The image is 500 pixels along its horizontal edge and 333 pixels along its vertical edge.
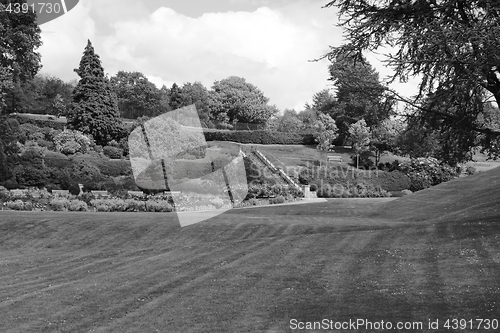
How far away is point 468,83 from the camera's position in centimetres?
1018

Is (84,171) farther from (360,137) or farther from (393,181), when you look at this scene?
(360,137)

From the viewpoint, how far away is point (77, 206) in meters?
22.5

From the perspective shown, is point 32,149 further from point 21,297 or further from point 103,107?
point 21,297

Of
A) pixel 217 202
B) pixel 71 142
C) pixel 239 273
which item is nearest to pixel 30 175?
pixel 71 142

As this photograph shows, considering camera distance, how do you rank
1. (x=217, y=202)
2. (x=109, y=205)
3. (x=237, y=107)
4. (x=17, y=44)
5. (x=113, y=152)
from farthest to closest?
1. (x=237, y=107)
2. (x=113, y=152)
3. (x=17, y=44)
4. (x=217, y=202)
5. (x=109, y=205)

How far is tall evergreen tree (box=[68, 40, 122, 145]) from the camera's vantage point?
46281 mm

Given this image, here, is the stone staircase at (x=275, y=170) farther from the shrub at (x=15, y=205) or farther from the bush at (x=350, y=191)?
the shrub at (x=15, y=205)


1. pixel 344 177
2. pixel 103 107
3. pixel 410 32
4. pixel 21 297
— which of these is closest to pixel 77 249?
pixel 21 297

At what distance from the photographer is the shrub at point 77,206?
22469mm

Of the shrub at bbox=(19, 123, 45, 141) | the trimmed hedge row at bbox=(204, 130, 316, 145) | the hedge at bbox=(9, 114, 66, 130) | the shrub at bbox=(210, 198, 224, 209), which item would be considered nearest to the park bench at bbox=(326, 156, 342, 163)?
the trimmed hedge row at bbox=(204, 130, 316, 145)

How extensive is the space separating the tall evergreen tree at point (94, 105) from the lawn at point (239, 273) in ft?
95.1

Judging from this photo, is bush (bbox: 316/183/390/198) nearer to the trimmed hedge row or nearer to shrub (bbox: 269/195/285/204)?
shrub (bbox: 269/195/285/204)

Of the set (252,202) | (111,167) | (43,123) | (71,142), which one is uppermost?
(43,123)

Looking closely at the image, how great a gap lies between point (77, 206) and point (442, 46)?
1665 cm
